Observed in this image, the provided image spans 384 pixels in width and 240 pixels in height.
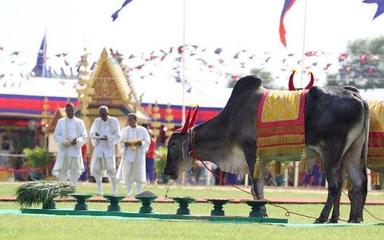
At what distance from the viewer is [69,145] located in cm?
2508

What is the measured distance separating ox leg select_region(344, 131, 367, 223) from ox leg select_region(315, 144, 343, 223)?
0.34 metres

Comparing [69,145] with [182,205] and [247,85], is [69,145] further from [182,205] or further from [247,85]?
[182,205]

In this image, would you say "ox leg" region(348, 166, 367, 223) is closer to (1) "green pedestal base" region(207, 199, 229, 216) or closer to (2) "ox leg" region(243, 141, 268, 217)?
(2) "ox leg" region(243, 141, 268, 217)

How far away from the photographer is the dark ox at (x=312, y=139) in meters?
17.5

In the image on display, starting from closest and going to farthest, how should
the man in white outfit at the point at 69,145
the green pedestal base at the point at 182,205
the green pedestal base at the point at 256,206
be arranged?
the green pedestal base at the point at 256,206 → the green pedestal base at the point at 182,205 → the man in white outfit at the point at 69,145

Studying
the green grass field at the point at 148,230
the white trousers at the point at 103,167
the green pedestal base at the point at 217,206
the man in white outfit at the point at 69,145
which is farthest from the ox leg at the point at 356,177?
the white trousers at the point at 103,167

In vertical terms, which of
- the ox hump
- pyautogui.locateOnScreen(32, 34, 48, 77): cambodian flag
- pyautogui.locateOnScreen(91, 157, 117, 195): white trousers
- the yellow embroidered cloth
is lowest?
pyautogui.locateOnScreen(91, 157, 117, 195): white trousers

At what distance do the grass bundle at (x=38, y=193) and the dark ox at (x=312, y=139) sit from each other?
6.76 ft

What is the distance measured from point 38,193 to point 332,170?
13.5 ft

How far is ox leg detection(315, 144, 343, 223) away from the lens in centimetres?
1750

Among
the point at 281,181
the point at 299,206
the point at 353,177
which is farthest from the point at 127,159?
the point at 281,181

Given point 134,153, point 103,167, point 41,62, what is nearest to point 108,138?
point 103,167

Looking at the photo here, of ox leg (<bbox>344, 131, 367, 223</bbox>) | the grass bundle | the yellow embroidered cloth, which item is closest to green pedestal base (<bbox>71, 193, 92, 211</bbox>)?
the grass bundle

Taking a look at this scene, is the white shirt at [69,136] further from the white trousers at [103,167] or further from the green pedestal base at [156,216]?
the green pedestal base at [156,216]
